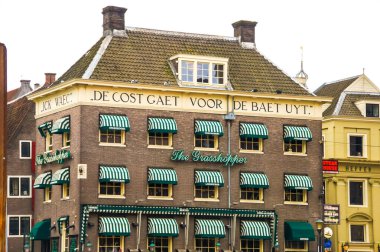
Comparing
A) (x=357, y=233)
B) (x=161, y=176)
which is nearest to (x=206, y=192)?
(x=161, y=176)

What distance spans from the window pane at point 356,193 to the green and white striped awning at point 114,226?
750 inches

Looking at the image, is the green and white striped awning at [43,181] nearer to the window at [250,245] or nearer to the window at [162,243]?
the window at [162,243]

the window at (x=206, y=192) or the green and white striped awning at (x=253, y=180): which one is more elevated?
the green and white striped awning at (x=253, y=180)

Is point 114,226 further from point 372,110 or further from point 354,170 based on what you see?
point 372,110

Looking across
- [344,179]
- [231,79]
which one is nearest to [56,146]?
[231,79]

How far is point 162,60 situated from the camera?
164 ft

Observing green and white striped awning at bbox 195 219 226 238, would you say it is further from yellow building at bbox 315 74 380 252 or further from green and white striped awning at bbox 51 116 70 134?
yellow building at bbox 315 74 380 252

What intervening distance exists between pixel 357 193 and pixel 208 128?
15113mm

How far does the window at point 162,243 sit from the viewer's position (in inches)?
1837

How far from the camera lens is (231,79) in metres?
51.0

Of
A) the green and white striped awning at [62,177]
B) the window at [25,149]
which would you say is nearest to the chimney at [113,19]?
the green and white striped awning at [62,177]

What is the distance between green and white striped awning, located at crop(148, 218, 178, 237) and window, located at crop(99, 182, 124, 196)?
235 cm

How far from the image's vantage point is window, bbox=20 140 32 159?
198 feet

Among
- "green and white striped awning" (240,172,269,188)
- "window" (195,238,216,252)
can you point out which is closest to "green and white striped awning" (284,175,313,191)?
"green and white striped awning" (240,172,269,188)
